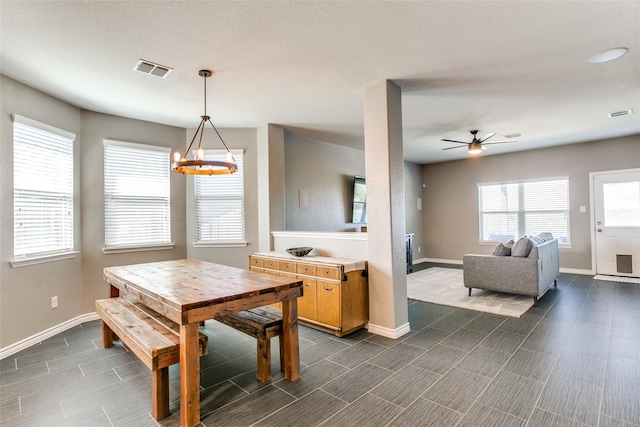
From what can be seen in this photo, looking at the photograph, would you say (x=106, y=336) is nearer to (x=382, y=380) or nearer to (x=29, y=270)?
(x=29, y=270)

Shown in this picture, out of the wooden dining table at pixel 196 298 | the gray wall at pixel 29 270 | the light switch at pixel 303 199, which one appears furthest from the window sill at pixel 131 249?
the light switch at pixel 303 199

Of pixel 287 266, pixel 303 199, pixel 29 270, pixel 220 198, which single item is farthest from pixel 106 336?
pixel 303 199

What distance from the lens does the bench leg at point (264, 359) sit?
2.49 metres

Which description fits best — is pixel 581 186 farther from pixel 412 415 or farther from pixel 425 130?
pixel 412 415

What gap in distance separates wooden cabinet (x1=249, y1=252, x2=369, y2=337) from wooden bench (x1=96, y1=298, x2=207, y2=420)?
142cm

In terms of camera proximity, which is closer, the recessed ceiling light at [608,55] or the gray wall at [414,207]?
the recessed ceiling light at [608,55]

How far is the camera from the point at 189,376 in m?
1.99

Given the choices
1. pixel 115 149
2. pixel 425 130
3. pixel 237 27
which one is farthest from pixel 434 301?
pixel 115 149

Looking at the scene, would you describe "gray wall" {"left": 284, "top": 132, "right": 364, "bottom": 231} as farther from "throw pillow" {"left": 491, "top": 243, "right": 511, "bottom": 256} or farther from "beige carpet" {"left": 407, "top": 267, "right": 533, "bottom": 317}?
"throw pillow" {"left": 491, "top": 243, "right": 511, "bottom": 256}

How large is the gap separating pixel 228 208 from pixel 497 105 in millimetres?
4125

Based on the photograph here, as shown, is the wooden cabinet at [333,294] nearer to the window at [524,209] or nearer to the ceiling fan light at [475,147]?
the ceiling fan light at [475,147]

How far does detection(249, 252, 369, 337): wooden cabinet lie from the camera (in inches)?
130

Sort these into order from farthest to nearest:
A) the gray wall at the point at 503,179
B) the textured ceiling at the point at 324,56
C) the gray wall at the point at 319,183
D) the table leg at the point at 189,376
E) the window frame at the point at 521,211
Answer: the window frame at the point at 521,211
the gray wall at the point at 503,179
the gray wall at the point at 319,183
the textured ceiling at the point at 324,56
the table leg at the point at 189,376

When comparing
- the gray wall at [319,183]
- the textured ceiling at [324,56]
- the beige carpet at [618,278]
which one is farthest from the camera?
the beige carpet at [618,278]
